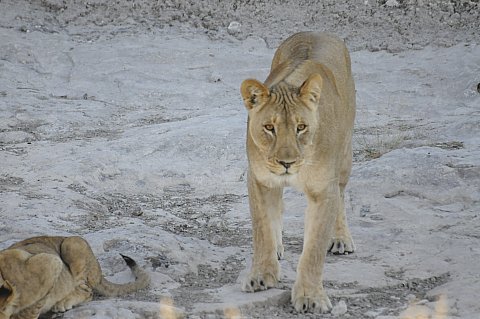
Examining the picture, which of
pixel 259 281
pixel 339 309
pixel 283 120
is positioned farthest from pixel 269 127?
pixel 339 309

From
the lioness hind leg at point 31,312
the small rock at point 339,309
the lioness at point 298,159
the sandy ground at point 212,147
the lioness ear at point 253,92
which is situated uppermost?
the lioness ear at point 253,92

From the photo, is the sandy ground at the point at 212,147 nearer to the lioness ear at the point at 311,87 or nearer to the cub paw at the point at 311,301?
the cub paw at the point at 311,301

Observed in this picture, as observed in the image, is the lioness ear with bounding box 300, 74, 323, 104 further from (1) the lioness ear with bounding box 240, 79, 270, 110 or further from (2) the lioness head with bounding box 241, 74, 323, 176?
(1) the lioness ear with bounding box 240, 79, 270, 110

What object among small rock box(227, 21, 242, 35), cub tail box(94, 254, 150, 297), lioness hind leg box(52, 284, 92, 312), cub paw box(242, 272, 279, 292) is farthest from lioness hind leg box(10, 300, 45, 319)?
small rock box(227, 21, 242, 35)

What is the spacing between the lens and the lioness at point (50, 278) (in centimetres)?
453

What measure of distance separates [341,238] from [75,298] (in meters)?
2.16

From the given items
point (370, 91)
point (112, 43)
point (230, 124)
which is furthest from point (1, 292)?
point (112, 43)

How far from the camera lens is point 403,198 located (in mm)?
7453

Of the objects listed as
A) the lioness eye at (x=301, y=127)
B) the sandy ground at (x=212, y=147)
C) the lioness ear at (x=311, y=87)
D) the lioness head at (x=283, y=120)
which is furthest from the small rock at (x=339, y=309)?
the lioness ear at (x=311, y=87)

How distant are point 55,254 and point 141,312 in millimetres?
575

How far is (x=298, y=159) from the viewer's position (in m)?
4.99

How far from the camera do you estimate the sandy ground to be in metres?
5.74

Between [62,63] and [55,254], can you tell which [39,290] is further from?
[62,63]

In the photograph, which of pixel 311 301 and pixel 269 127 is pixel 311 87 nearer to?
pixel 269 127
